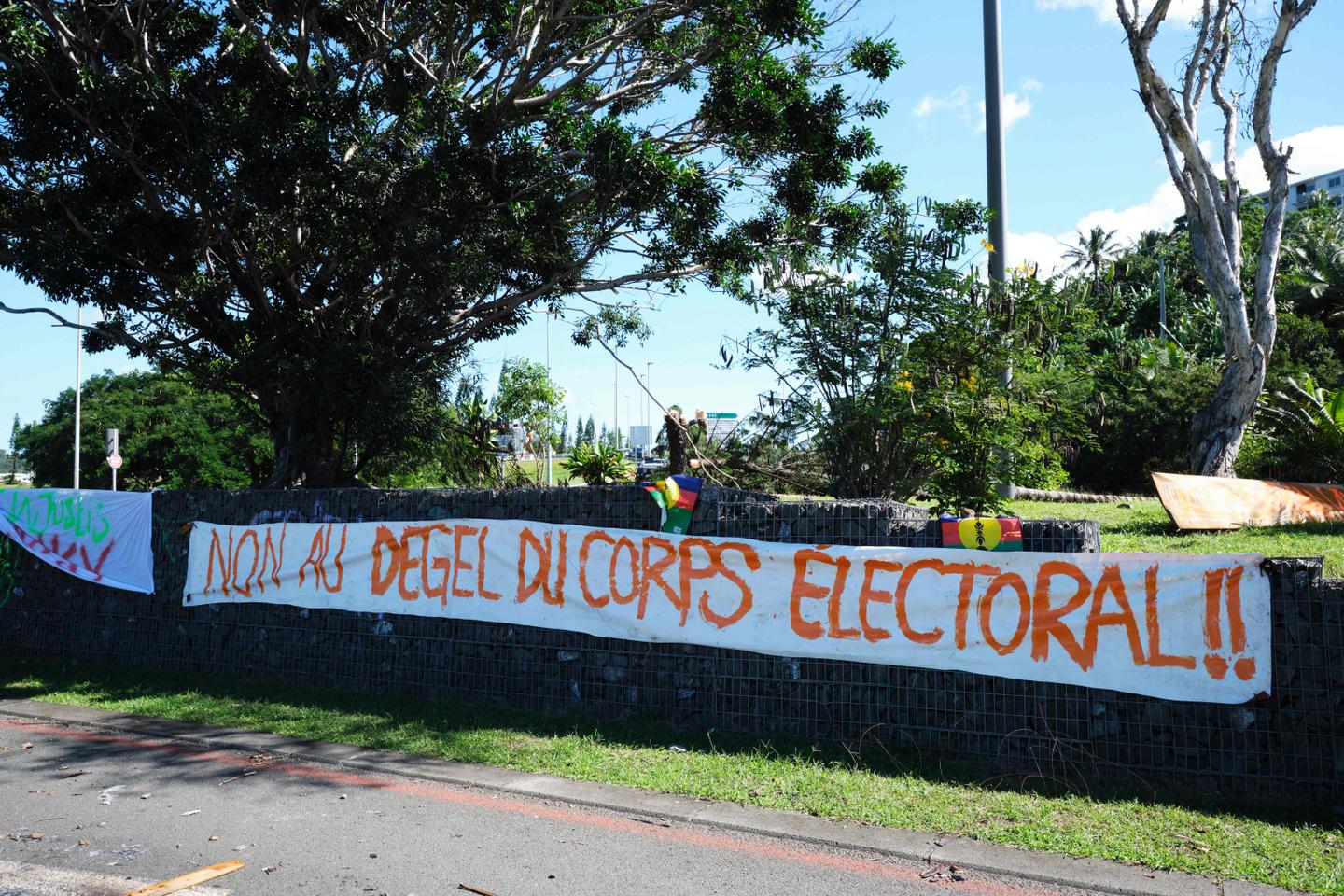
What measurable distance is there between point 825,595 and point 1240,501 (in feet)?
28.3

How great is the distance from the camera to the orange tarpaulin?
475 inches

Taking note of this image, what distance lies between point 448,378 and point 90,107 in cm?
518

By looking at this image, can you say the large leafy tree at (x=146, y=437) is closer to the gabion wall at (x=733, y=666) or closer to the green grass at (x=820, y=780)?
the gabion wall at (x=733, y=666)

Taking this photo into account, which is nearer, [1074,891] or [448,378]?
[1074,891]

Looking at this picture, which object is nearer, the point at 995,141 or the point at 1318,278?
the point at 995,141

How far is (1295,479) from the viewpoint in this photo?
15758mm

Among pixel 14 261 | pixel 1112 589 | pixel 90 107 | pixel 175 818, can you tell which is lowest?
pixel 175 818

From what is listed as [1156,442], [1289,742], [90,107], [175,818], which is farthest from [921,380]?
[1156,442]

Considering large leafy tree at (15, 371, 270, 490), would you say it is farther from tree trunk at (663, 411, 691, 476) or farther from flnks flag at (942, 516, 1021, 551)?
flnks flag at (942, 516, 1021, 551)

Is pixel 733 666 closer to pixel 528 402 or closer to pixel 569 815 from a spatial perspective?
pixel 569 815

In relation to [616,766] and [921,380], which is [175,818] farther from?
[921,380]

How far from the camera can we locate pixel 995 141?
408 inches

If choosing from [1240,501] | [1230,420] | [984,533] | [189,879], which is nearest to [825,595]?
[984,533]

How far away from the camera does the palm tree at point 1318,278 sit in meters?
31.0
